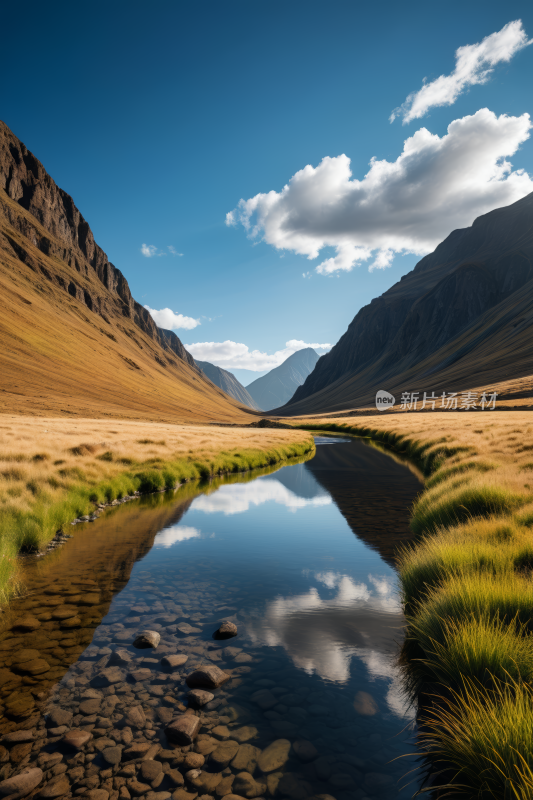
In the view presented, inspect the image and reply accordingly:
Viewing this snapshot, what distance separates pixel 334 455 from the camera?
42844 mm

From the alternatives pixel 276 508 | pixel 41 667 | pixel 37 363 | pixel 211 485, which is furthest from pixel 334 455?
pixel 37 363

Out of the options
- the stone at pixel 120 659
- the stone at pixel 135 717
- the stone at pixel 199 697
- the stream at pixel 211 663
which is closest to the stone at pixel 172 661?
the stream at pixel 211 663

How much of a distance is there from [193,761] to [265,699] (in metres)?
1.45

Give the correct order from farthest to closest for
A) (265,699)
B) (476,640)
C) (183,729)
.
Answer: (265,699) < (183,729) < (476,640)

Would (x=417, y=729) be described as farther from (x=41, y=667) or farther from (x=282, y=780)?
(x=41, y=667)

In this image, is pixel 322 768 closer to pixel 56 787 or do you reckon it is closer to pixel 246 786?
pixel 246 786

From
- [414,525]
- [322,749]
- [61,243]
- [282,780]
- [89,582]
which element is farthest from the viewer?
[61,243]

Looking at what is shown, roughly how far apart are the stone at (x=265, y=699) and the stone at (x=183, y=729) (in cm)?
92

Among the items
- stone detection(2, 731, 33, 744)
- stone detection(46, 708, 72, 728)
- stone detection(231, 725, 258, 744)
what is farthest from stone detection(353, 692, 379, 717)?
stone detection(2, 731, 33, 744)

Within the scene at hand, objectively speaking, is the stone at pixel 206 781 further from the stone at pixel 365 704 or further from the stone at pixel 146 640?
the stone at pixel 146 640

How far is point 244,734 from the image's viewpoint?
209 inches

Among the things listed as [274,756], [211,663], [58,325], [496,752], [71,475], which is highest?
[58,325]

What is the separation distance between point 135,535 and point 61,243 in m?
194

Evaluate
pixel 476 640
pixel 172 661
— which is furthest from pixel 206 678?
pixel 476 640
